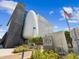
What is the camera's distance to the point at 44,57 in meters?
8.80

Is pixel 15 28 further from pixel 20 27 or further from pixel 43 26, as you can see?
pixel 43 26

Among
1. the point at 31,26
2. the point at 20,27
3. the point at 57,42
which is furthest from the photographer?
the point at 31,26

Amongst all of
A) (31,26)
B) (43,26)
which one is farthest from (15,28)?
(43,26)

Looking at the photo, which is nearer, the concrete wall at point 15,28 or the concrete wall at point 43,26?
the concrete wall at point 15,28

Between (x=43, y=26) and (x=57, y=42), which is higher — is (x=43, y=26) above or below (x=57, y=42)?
above

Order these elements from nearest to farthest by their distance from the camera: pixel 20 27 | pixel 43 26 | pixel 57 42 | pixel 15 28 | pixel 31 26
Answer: pixel 57 42, pixel 15 28, pixel 20 27, pixel 31 26, pixel 43 26

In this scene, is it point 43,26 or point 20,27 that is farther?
point 43,26

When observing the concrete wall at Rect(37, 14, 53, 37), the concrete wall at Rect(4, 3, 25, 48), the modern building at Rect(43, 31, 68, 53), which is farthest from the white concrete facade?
the modern building at Rect(43, 31, 68, 53)

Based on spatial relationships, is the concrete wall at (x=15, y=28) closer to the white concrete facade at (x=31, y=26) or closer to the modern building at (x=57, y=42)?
the white concrete facade at (x=31, y=26)

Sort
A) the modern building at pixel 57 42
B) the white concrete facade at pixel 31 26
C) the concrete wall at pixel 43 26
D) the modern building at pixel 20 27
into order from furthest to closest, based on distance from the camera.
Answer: the concrete wall at pixel 43 26 < the white concrete facade at pixel 31 26 < the modern building at pixel 20 27 < the modern building at pixel 57 42

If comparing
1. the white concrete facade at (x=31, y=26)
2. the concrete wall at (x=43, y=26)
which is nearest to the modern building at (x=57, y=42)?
the white concrete facade at (x=31, y=26)

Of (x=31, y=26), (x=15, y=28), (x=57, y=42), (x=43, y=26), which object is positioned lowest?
(x=57, y=42)

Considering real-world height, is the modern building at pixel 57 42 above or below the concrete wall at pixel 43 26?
below

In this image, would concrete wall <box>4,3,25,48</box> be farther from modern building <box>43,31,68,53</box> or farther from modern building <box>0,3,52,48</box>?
modern building <box>43,31,68,53</box>
